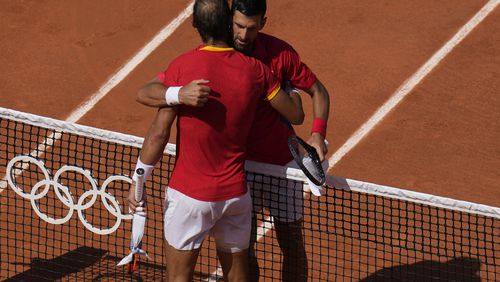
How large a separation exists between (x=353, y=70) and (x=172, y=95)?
664 cm

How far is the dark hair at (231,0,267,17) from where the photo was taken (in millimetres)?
8359

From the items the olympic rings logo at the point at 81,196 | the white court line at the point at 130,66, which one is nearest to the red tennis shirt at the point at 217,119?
the olympic rings logo at the point at 81,196

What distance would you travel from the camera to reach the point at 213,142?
807 cm

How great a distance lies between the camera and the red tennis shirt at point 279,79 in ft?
29.5

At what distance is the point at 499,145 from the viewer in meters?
13.0

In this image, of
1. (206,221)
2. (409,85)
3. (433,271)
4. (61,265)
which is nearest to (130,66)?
(409,85)

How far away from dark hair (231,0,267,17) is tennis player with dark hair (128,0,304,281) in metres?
0.35

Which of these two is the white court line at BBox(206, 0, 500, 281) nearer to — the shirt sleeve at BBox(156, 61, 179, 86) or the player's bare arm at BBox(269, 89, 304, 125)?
the player's bare arm at BBox(269, 89, 304, 125)

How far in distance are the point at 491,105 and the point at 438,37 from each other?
5.07 ft

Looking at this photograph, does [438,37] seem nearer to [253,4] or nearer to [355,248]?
[355,248]

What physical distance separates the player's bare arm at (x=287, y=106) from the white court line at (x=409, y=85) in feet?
13.5

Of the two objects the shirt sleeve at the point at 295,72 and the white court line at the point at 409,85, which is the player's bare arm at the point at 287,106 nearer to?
the shirt sleeve at the point at 295,72

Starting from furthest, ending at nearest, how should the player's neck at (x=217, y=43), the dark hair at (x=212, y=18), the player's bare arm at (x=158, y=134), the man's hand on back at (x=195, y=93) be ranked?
1. the player's bare arm at (x=158, y=134)
2. the player's neck at (x=217, y=43)
3. the dark hair at (x=212, y=18)
4. the man's hand on back at (x=195, y=93)

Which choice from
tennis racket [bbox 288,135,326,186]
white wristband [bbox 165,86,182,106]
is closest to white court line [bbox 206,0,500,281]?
tennis racket [bbox 288,135,326,186]
